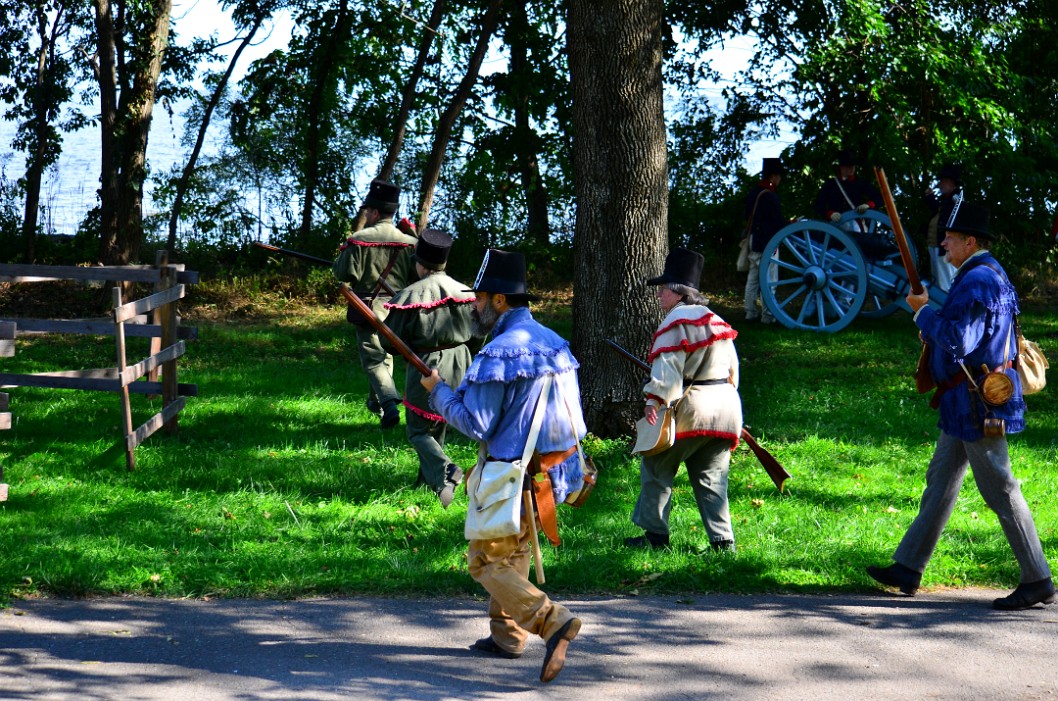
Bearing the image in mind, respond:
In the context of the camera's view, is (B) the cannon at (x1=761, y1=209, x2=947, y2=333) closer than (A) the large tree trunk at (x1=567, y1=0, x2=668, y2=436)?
No

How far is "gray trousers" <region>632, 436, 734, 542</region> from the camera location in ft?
22.2

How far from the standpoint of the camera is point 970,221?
6.04m

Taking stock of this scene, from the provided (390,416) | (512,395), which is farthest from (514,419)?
(390,416)

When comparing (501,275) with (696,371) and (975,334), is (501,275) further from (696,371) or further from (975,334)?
(975,334)

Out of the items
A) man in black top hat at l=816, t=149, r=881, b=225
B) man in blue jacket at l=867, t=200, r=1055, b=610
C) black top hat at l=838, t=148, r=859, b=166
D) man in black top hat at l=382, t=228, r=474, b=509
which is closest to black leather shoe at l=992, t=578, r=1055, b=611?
man in blue jacket at l=867, t=200, r=1055, b=610

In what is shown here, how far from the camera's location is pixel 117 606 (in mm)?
6102

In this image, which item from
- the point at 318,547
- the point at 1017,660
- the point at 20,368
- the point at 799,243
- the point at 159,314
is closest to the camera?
the point at 1017,660

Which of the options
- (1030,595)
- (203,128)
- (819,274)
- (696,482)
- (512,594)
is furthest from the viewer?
(203,128)

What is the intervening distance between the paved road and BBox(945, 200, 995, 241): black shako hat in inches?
74.7

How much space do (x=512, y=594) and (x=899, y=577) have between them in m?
2.41

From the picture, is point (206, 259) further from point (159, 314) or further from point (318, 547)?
point (318, 547)

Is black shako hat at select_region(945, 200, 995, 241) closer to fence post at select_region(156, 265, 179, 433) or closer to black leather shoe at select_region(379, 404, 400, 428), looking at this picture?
black leather shoe at select_region(379, 404, 400, 428)

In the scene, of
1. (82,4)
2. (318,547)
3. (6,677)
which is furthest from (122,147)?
(6,677)

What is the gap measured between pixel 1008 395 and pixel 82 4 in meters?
15.9
